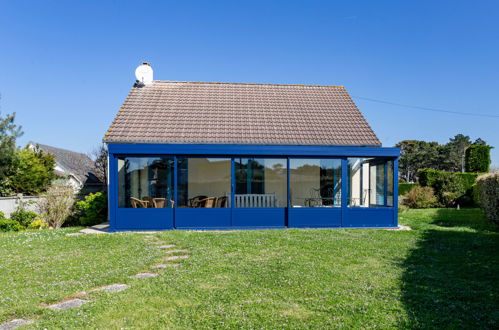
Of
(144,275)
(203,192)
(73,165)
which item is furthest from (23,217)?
(73,165)

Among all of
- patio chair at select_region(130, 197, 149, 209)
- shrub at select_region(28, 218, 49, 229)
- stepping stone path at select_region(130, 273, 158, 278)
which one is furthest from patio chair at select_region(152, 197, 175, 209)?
stepping stone path at select_region(130, 273, 158, 278)

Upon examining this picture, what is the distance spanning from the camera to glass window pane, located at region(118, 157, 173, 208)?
11.6 m

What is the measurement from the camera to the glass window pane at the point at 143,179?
11.6 m

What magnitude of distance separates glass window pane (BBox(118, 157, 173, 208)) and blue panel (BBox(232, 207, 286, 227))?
2.30 meters

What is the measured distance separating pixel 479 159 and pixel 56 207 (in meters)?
24.8

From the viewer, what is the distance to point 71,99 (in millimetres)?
17609

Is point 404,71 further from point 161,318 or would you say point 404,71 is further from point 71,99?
point 161,318

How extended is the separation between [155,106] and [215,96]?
2.86m

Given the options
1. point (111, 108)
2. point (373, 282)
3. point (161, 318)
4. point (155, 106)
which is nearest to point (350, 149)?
point (373, 282)

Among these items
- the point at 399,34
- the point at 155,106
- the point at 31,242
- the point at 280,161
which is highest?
the point at 399,34

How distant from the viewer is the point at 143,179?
11.6 metres

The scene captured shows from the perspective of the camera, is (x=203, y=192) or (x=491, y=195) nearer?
(x=491, y=195)

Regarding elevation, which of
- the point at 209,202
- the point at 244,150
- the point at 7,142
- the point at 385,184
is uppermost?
the point at 7,142

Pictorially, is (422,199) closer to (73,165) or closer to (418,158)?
(73,165)
